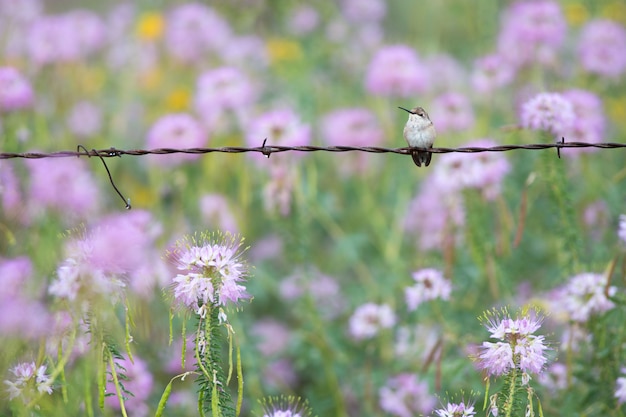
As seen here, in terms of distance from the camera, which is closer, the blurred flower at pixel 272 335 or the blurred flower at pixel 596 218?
the blurred flower at pixel 596 218

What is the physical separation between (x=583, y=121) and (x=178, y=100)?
312 centimetres

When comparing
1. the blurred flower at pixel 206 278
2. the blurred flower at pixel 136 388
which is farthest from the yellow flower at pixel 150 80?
the blurred flower at pixel 206 278

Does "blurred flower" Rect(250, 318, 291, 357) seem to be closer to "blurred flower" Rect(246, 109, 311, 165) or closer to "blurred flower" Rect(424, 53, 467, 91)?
"blurred flower" Rect(246, 109, 311, 165)

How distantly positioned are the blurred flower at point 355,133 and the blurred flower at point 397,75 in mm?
185

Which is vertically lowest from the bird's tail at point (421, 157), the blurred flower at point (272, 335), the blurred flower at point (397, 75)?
the bird's tail at point (421, 157)

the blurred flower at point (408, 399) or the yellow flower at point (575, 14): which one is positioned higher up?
the yellow flower at point (575, 14)

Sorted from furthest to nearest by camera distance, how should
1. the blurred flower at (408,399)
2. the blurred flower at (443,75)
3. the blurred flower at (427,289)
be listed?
the blurred flower at (443,75) → the blurred flower at (408,399) → the blurred flower at (427,289)

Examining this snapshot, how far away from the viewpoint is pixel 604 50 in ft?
15.1

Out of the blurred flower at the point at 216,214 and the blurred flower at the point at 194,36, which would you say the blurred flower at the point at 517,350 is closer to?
the blurred flower at the point at 216,214

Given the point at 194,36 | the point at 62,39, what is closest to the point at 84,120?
the point at 62,39

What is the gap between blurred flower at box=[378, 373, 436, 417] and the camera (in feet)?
9.74

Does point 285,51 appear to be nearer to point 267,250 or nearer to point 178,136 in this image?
point 267,250

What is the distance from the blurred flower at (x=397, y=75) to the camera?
14.0 feet

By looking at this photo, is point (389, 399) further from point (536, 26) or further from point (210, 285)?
point (536, 26)
